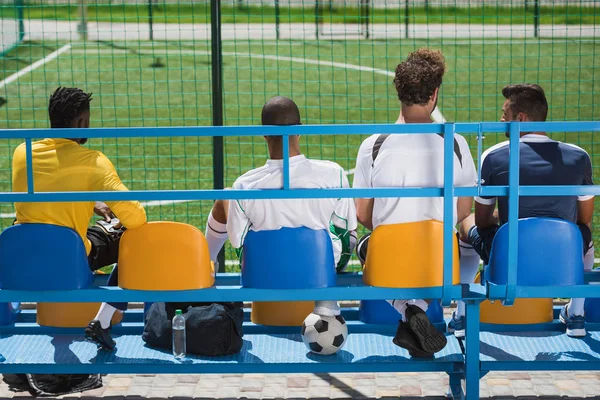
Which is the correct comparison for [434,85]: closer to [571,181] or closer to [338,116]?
[571,181]

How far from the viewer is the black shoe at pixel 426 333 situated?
16.6ft

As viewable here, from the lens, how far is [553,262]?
4.98 metres

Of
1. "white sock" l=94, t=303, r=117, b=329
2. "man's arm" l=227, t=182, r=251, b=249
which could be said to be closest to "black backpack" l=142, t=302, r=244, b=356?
"white sock" l=94, t=303, r=117, b=329

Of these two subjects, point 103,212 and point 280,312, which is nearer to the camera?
point 280,312

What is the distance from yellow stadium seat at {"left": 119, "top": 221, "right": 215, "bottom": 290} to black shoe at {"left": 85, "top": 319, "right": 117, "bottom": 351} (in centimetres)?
35

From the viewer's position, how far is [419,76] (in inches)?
208

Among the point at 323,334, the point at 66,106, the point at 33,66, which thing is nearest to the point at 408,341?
the point at 323,334

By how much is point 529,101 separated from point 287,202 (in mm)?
1616

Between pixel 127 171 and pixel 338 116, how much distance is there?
173 inches

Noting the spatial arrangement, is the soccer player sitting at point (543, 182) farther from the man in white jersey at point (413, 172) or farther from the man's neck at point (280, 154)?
the man's neck at point (280, 154)

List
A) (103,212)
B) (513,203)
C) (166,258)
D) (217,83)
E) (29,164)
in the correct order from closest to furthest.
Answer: (513,203) → (29,164) → (166,258) → (103,212) → (217,83)

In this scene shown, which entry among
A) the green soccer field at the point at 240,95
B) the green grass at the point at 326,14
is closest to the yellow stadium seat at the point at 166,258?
the green soccer field at the point at 240,95

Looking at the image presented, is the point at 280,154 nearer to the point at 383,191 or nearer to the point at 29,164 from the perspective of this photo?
the point at 383,191

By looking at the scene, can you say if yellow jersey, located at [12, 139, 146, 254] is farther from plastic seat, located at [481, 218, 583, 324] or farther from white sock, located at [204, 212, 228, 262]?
plastic seat, located at [481, 218, 583, 324]
